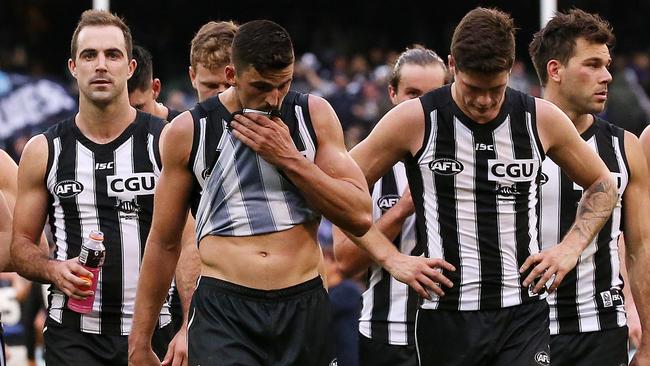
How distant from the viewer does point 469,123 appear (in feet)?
19.4

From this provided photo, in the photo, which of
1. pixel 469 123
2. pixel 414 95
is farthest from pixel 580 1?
pixel 469 123

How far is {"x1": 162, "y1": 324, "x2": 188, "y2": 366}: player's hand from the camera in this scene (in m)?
5.97

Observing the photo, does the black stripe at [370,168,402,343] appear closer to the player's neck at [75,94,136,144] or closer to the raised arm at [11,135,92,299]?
the player's neck at [75,94,136,144]

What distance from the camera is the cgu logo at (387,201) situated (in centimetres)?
720

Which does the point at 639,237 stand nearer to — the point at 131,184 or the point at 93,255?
the point at 131,184

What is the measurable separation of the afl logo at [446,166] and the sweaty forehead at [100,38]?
76.5 inches

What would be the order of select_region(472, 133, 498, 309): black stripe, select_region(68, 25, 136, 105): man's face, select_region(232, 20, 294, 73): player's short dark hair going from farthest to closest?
1. select_region(68, 25, 136, 105): man's face
2. select_region(472, 133, 498, 309): black stripe
3. select_region(232, 20, 294, 73): player's short dark hair

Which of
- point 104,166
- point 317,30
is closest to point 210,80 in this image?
point 104,166

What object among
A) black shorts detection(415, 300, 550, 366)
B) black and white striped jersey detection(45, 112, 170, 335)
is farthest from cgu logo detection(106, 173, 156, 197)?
black shorts detection(415, 300, 550, 366)

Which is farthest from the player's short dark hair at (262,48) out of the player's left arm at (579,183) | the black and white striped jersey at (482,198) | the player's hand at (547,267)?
the player's hand at (547,267)

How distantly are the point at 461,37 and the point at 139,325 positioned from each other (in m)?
1.88

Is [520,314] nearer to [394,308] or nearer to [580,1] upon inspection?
[394,308]

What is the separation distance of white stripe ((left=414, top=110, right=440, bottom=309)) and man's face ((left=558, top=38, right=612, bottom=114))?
1244mm

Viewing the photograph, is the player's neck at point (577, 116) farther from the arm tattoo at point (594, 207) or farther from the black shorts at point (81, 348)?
the black shorts at point (81, 348)
